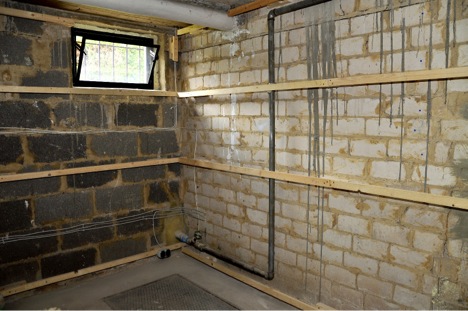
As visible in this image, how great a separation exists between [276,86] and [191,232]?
211cm

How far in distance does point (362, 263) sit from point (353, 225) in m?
0.28

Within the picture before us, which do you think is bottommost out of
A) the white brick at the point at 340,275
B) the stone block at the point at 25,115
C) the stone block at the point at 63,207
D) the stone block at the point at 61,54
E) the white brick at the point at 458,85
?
the white brick at the point at 340,275

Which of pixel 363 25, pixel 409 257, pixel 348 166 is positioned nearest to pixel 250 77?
pixel 363 25

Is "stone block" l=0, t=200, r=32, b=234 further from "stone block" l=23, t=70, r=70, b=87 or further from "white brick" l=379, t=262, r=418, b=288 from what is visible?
"white brick" l=379, t=262, r=418, b=288

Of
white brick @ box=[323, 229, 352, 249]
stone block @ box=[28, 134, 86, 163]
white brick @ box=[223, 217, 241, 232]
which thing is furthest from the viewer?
white brick @ box=[223, 217, 241, 232]

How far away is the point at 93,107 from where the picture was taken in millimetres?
3619

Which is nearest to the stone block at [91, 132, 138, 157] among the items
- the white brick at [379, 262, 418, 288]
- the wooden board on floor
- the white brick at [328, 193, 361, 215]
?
the wooden board on floor

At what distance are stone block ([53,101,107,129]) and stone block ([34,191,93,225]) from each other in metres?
0.68

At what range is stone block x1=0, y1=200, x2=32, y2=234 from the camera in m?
3.18

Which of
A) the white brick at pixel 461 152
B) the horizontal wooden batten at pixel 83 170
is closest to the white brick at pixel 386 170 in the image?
the white brick at pixel 461 152

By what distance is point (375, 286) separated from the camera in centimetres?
262

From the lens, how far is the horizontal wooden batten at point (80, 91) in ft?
10.3

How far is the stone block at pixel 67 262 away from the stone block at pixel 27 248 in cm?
9

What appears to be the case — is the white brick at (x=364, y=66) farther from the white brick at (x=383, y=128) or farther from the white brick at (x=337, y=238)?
the white brick at (x=337, y=238)
